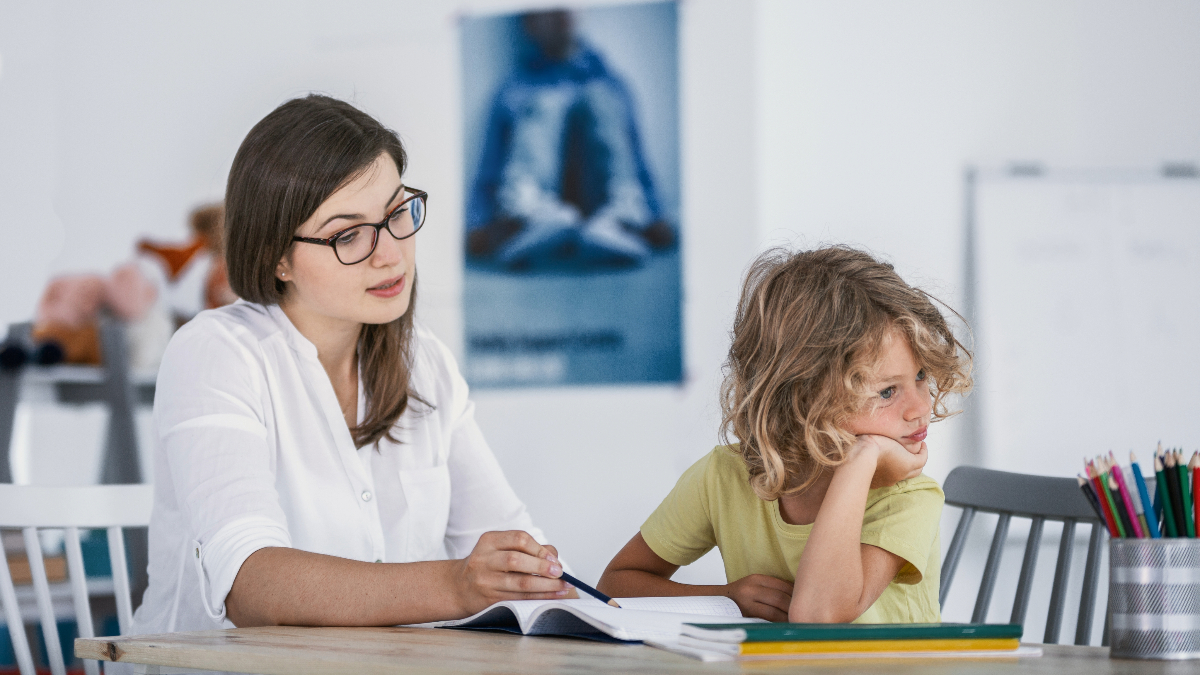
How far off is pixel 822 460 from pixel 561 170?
1946mm

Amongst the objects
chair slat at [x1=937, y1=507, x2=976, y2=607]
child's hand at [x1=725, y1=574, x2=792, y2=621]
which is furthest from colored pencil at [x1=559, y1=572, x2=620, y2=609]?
chair slat at [x1=937, y1=507, x2=976, y2=607]

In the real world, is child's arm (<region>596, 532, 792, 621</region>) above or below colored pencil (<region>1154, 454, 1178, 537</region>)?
below

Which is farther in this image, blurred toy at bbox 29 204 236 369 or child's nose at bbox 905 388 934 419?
blurred toy at bbox 29 204 236 369

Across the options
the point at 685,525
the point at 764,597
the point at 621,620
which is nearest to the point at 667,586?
the point at 685,525

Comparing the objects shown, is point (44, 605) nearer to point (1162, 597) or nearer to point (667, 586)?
point (667, 586)

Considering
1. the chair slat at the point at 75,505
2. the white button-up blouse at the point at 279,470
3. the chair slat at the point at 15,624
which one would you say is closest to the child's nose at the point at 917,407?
the white button-up blouse at the point at 279,470

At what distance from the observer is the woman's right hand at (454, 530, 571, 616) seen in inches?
37.7

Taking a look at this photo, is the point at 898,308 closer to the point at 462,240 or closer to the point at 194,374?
the point at 194,374

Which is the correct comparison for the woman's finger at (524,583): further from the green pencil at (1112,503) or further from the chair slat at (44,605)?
the chair slat at (44,605)

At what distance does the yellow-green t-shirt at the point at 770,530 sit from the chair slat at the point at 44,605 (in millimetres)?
795

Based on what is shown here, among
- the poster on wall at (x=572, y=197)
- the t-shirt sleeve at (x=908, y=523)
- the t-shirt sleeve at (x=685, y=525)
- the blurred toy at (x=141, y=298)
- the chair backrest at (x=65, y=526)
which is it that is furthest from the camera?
the blurred toy at (x=141, y=298)

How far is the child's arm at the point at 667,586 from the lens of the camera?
1.07 meters

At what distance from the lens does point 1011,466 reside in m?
2.64

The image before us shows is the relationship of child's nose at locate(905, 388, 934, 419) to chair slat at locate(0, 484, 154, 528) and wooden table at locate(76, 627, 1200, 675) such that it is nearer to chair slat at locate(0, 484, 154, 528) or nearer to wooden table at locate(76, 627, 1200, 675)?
wooden table at locate(76, 627, 1200, 675)
